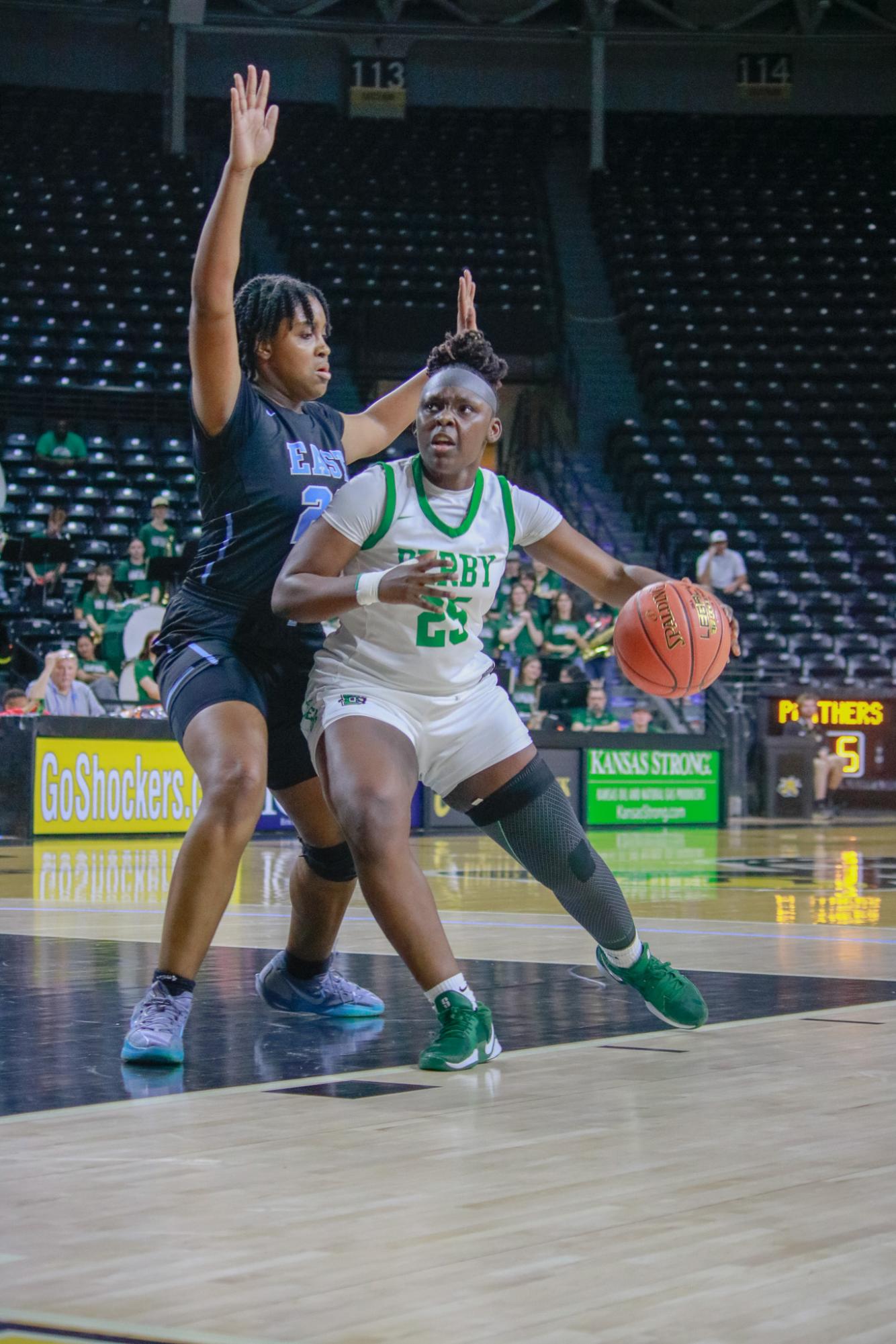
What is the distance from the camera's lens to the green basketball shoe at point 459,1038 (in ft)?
12.6

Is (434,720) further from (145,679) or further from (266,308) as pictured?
(145,679)

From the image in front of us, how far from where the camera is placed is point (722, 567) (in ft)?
63.9

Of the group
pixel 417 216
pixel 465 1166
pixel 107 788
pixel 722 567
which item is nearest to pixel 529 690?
pixel 722 567

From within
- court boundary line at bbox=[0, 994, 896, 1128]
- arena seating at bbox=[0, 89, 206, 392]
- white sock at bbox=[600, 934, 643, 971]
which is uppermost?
arena seating at bbox=[0, 89, 206, 392]

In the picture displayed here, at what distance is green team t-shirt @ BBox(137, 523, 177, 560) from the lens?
16.6 metres

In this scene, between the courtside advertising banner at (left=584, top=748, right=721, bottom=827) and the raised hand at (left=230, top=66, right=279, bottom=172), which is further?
the courtside advertising banner at (left=584, top=748, right=721, bottom=827)

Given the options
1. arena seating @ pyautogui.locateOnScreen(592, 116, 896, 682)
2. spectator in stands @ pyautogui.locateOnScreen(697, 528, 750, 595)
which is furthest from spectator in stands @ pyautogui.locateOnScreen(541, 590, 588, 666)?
arena seating @ pyautogui.locateOnScreen(592, 116, 896, 682)

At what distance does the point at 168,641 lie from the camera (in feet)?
14.8

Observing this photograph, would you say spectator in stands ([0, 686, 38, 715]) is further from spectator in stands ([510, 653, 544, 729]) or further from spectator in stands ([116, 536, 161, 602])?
spectator in stands ([510, 653, 544, 729])

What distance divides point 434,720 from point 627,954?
2.54ft

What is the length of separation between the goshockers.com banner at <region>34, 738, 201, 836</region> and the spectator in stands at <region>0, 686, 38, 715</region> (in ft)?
1.56

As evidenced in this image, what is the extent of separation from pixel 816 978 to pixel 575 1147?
263cm

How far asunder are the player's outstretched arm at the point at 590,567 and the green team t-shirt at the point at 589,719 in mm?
11901

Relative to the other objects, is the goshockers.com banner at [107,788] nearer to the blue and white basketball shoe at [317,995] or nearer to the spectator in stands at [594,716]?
the spectator in stands at [594,716]
